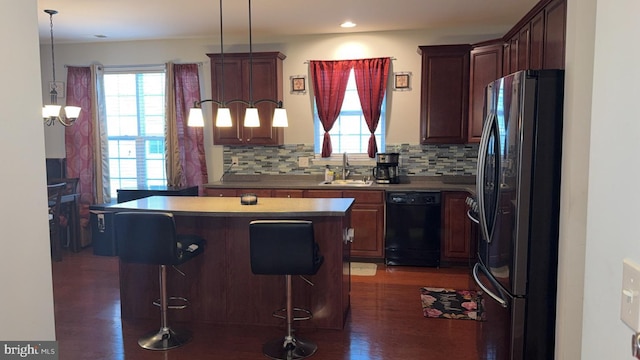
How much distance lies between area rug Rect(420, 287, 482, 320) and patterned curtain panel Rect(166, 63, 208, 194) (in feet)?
10.4

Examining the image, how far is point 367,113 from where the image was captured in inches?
208

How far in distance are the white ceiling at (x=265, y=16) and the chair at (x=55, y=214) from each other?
1.79m

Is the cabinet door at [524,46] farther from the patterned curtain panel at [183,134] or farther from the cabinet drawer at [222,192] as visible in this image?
the patterned curtain panel at [183,134]

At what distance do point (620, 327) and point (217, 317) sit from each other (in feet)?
9.72

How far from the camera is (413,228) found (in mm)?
4766

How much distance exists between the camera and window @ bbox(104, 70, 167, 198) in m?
5.74

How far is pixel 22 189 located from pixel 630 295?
156cm

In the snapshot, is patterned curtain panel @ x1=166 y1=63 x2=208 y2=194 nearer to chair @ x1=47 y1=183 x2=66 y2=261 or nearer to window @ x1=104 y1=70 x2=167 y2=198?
window @ x1=104 y1=70 x2=167 y2=198

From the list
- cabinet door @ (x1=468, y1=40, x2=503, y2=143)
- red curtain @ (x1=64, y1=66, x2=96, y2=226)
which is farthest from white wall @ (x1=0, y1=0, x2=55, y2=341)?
red curtain @ (x1=64, y1=66, x2=96, y2=226)

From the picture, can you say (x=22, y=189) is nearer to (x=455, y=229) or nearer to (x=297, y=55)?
(x=455, y=229)

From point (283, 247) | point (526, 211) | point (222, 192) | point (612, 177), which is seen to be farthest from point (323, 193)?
point (612, 177)

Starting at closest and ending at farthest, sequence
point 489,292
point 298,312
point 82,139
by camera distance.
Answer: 1. point 489,292
2. point 298,312
3. point 82,139

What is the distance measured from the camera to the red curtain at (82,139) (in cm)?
576

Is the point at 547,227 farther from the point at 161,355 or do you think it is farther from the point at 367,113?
the point at 367,113
